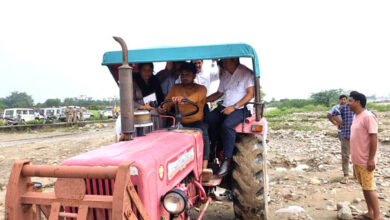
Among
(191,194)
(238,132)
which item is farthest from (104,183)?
(238,132)

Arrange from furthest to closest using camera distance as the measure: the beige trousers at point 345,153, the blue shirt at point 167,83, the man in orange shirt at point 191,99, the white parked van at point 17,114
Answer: the white parked van at point 17,114 → the beige trousers at point 345,153 → the blue shirt at point 167,83 → the man in orange shirt at point 191,99

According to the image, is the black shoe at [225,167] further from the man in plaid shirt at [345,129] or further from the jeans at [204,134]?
the man in plaid shirt at [345,129]

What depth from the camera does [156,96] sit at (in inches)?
170

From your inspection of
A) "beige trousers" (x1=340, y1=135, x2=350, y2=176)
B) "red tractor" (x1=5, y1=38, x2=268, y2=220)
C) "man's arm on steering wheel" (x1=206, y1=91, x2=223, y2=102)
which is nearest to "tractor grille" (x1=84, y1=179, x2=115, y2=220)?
"red tractor" (x1=5, y1=38, x2=268, y2=220)

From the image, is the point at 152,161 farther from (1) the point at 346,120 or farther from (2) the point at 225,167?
(1) the point at 346,120

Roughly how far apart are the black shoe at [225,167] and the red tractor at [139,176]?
3.2 inches

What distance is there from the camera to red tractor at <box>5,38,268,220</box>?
187 centimetres

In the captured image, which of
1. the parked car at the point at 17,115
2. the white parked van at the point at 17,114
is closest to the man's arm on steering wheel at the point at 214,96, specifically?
the parked car at the point at 17,115

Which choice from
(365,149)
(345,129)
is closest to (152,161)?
(365,149)

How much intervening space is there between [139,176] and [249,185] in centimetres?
180

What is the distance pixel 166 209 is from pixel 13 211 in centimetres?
98

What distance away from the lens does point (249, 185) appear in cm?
349

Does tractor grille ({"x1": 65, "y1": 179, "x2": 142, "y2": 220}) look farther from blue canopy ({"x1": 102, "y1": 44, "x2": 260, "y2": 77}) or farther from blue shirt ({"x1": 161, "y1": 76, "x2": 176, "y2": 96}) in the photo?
blue shirt ({"x1": 161, "y1": 76, "x2": 176, "y2": 96})

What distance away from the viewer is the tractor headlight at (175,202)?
221cm
